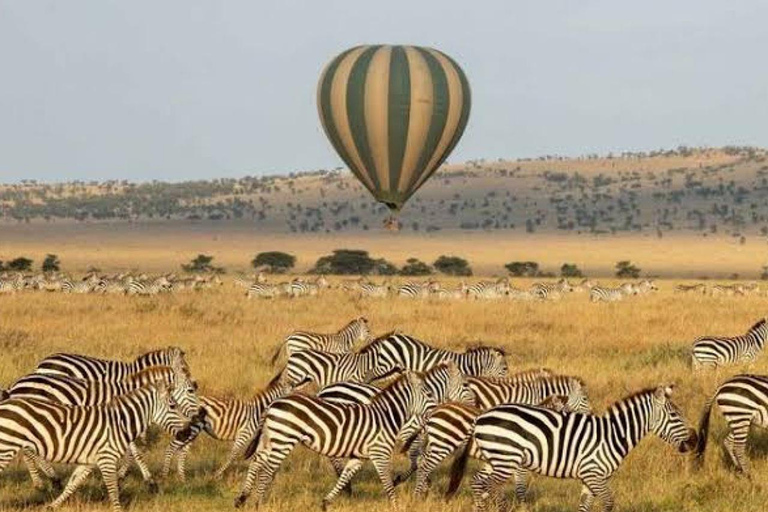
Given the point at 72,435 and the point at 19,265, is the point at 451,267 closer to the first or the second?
the point at 19,265

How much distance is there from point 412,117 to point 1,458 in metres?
18.1

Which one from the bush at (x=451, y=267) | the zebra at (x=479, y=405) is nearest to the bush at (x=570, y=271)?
the bush at (x=451, y=267)

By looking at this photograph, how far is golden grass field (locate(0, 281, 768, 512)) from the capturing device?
11.8 metres

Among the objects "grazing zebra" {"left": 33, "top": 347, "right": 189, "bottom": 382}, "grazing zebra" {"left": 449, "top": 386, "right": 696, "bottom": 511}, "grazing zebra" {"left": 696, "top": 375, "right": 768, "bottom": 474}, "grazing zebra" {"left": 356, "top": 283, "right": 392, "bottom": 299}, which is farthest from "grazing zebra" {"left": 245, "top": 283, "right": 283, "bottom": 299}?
"grazing zebra" {"left": 449, "top": 386, "right": 696, "bottom": 511}

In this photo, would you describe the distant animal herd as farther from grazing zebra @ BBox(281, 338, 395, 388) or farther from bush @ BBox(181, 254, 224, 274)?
bush @ BBox(181, 254, 224, 274)

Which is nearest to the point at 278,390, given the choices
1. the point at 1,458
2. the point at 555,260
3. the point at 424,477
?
the point at 424,477

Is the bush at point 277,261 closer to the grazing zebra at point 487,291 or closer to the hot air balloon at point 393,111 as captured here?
the grazing zebra at point 487,291

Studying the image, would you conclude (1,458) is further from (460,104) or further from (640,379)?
(460,104)

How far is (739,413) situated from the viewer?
13.1m

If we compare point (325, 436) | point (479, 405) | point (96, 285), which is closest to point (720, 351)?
point (479, 405)

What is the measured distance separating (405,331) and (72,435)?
56.1ft

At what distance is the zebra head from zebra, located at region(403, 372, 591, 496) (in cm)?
106

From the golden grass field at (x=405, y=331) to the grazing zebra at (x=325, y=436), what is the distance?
0.31 m

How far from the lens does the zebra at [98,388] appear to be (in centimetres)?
1247
